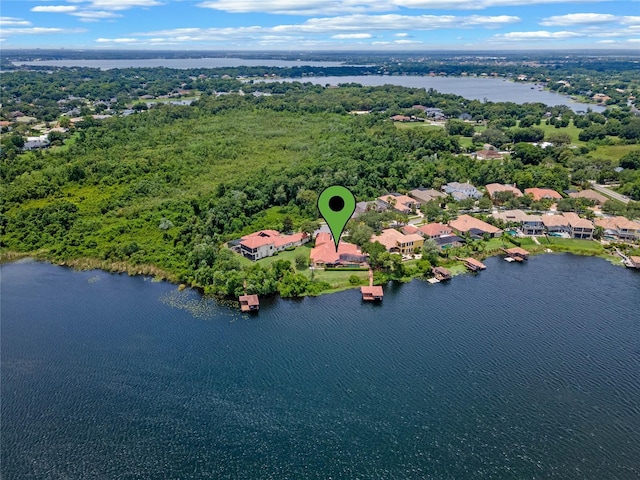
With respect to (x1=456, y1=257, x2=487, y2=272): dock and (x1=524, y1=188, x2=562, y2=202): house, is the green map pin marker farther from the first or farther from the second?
(x1=524, y1=188, x2=562, y2=202): house

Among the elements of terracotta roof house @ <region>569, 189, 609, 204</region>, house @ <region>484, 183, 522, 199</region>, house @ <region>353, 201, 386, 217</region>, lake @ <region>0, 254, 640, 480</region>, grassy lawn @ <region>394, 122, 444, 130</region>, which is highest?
grassy lawn @ <region>394, 122, 444, 130</region>

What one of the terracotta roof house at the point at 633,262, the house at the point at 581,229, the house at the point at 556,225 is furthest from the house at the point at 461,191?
the terracotta roof house at the point at 633,262

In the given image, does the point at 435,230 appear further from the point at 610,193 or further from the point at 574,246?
the point at 610,193

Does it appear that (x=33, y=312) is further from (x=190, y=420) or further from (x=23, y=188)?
(x=23, y=188)

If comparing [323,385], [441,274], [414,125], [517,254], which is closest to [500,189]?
[517,254]

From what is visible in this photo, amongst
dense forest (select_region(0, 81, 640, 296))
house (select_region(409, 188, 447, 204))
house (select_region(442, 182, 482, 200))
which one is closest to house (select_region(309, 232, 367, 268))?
dense forest (select_region(0, 81, 640, 296))

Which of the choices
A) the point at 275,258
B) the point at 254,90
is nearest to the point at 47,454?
the point at 275,258
